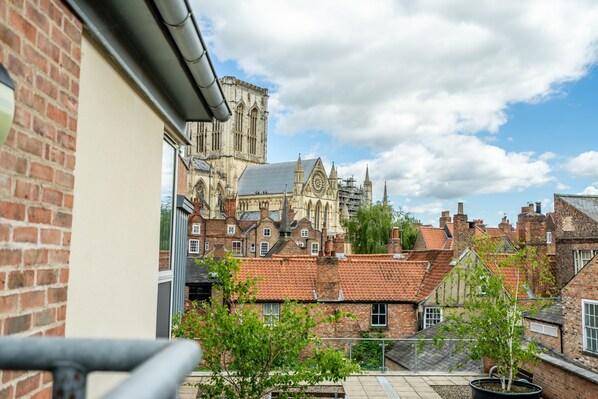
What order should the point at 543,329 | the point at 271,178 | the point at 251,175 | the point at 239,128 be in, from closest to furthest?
1. the point at 543,329
2. the point at 271,178
3. the point at 251,175
4. the point at 239,128

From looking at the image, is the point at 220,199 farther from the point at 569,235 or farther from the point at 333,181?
the point at 569,235

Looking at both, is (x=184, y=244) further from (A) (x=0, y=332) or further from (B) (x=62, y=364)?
(B) (x=62, y=364)

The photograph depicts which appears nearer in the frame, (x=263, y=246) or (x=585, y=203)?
(x=585, y=203)

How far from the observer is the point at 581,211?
3028 cm

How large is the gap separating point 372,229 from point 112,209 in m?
53.3

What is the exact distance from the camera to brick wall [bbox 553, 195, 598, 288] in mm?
29266

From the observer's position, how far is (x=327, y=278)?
25.7 meters

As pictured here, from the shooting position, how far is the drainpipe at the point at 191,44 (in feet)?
11.5

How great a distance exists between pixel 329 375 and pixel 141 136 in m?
6.46

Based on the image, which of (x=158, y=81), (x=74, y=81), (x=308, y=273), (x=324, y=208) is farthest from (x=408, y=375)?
(x=324, y=208)

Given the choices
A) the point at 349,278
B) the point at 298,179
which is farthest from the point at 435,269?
the point at 298,179

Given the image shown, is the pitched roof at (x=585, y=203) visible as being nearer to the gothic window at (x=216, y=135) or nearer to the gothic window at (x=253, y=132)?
the gothic window at (x=216, y=135)

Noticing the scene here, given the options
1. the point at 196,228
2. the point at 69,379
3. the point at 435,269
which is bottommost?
the point at 435,269

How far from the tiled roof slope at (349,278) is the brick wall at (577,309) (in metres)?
7.78
